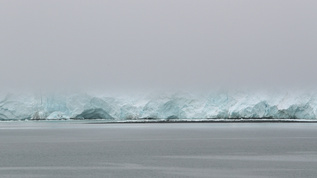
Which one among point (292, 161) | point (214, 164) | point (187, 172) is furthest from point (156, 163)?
point (292, 161)

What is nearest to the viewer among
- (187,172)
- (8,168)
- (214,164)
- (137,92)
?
(187,172)

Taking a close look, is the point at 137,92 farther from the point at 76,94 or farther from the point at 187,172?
the point at 187,172

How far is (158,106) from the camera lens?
9144cm

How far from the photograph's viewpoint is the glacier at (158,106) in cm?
8712

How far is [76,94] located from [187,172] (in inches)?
2725

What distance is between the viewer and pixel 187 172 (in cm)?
2348

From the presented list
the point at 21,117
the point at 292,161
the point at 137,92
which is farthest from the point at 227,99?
the point at 292,161

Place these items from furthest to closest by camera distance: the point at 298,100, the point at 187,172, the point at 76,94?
1. the point at 76,94
2. the point at 298,100
3. the point at 187,172

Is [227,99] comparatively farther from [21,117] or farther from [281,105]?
[21,117]

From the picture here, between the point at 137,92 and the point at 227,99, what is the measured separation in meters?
20.0

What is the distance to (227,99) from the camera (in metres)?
88.2

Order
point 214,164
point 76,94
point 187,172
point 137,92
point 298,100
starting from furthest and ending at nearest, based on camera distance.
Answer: point 137,92 < point 76,94 < point 298,100 < point 214,164 < point 187,172

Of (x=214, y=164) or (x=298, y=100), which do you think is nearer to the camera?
(x=214, y=164)

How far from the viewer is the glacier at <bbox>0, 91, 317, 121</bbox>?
8712 centimetres
